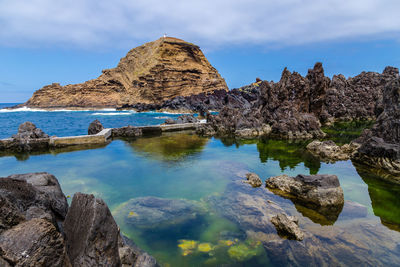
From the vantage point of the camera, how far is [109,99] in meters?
125

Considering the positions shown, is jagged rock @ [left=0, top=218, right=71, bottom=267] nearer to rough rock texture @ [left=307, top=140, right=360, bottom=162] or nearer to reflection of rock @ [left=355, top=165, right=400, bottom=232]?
reflection of rock @ [left=355, top=165, right=400, bottom=232]

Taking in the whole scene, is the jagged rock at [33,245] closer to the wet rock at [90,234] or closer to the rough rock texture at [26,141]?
the wet rock at [90,234]

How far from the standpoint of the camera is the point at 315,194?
8922 millimetres

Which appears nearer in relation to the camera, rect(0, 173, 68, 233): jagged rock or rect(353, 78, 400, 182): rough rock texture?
rect(0, 173, 68, 233): jagged rock

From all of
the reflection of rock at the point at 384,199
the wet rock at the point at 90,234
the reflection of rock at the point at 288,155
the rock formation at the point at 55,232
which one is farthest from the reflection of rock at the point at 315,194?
the wet rock at the point at 90,234

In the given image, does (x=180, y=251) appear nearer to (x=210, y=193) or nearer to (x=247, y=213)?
(x=247, y=213)

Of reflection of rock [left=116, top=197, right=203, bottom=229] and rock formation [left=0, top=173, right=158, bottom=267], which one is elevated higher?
rock formation [left=0, top=173, right=158, bottom=267]

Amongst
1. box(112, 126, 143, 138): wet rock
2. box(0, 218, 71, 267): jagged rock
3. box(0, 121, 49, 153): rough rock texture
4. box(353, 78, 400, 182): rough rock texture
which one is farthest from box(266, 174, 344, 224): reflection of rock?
box(112, 126, 143, 138): wet rock

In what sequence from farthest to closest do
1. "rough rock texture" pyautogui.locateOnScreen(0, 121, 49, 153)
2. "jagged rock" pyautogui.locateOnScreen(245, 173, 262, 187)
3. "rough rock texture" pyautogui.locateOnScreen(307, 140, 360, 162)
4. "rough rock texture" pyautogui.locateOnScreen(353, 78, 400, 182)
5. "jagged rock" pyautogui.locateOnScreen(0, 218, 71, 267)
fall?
"rough rock texture" pyautogui.locateOnScreen(0, 121, 49, 153) < "rough rock texture" pyautogui.locateOnScreen(307, 140, 360, 162) < "rough rock texture" pyautogui.locateOnScreen(353, 78, 400, 182) < "jagged rock" pyautogui.locateOnScreen(245, 173, 262, 187) < "jagged rock" pyautogui.locateOnScreen(0, 218, 71, 267)

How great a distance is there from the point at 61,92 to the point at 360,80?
138 m

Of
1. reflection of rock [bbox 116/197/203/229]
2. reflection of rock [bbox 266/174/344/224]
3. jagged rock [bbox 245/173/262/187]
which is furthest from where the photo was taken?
jagged rock [bbox 245/173/262/187]

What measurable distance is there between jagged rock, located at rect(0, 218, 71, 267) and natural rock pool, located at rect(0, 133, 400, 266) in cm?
340

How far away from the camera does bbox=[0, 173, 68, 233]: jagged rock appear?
9.85 feet

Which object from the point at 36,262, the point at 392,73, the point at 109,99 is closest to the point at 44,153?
the point at 36,262
